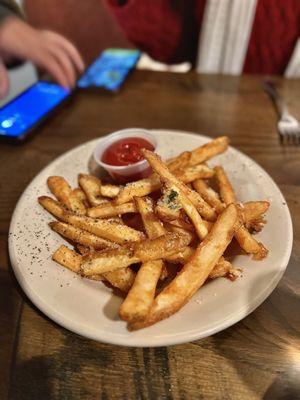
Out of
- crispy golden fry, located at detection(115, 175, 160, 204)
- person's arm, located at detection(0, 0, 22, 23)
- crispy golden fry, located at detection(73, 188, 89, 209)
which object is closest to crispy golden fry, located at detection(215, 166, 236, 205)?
crispy golden fry, located at detection(115, 175, 160, 204)

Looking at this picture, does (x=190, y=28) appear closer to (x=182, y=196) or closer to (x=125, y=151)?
(x=125, y=151)

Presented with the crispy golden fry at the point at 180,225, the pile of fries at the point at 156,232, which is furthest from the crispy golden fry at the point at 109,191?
the crispy golden fry at the point at 180,225

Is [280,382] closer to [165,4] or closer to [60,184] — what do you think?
[60,184]

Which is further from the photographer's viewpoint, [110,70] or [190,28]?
[190,28]

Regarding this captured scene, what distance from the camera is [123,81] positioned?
6.70ft

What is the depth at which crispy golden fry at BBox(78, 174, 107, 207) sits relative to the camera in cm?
121

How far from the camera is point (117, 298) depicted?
0.97 meters

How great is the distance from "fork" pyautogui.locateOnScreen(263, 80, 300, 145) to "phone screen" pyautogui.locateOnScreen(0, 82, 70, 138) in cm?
107

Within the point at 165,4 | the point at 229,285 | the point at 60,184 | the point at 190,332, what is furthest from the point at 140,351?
the point at 165,4

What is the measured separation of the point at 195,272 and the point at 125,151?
2.03 ft

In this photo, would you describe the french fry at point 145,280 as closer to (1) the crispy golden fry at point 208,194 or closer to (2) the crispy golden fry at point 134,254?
(2) the crispy golden fry at point 134,254

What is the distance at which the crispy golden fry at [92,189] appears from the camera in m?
1.21

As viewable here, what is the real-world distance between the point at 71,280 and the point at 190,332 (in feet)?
1.16

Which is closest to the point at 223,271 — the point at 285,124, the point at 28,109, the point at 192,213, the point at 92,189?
the point at 192,213
